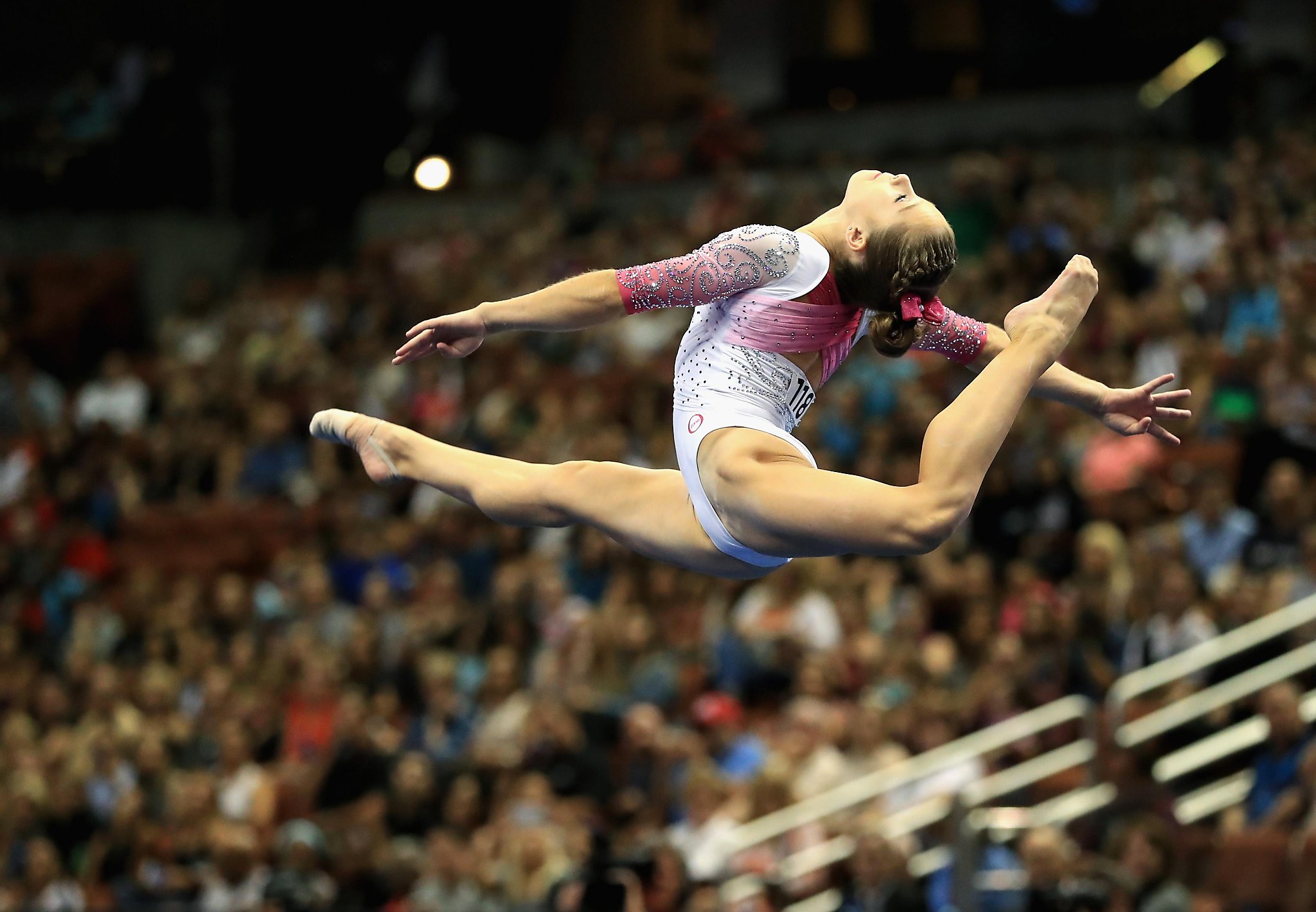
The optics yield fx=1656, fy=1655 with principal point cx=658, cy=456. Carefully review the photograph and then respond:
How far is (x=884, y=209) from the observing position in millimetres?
4039

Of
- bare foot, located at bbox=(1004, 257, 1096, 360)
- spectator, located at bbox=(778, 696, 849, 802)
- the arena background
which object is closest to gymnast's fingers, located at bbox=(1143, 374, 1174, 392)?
bare foot, located at bbox=(1004, 257, 1096, 360)

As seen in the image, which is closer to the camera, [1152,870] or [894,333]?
[894,333]

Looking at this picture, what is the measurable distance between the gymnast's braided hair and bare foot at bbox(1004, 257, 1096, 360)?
0.72ft

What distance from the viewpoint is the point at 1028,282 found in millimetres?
9688

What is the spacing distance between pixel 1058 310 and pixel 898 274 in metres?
0.39

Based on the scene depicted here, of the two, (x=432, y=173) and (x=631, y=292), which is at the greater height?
(x=432, y=173)

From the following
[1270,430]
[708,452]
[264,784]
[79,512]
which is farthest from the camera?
[79,512]

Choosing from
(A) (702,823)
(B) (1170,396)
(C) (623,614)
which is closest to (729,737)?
(A) (702,823)

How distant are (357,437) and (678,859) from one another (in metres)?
2.98

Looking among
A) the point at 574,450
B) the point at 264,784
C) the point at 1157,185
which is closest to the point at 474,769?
the point at 264,784

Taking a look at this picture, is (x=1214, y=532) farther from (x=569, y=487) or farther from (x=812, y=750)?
(x=569, y=487)

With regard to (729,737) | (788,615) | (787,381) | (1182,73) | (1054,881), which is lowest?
(1054,881)

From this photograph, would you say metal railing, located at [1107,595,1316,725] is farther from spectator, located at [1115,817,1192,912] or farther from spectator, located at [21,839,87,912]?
spectator, located at [21,839,87,912]

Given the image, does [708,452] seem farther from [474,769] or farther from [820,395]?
[820,395]
